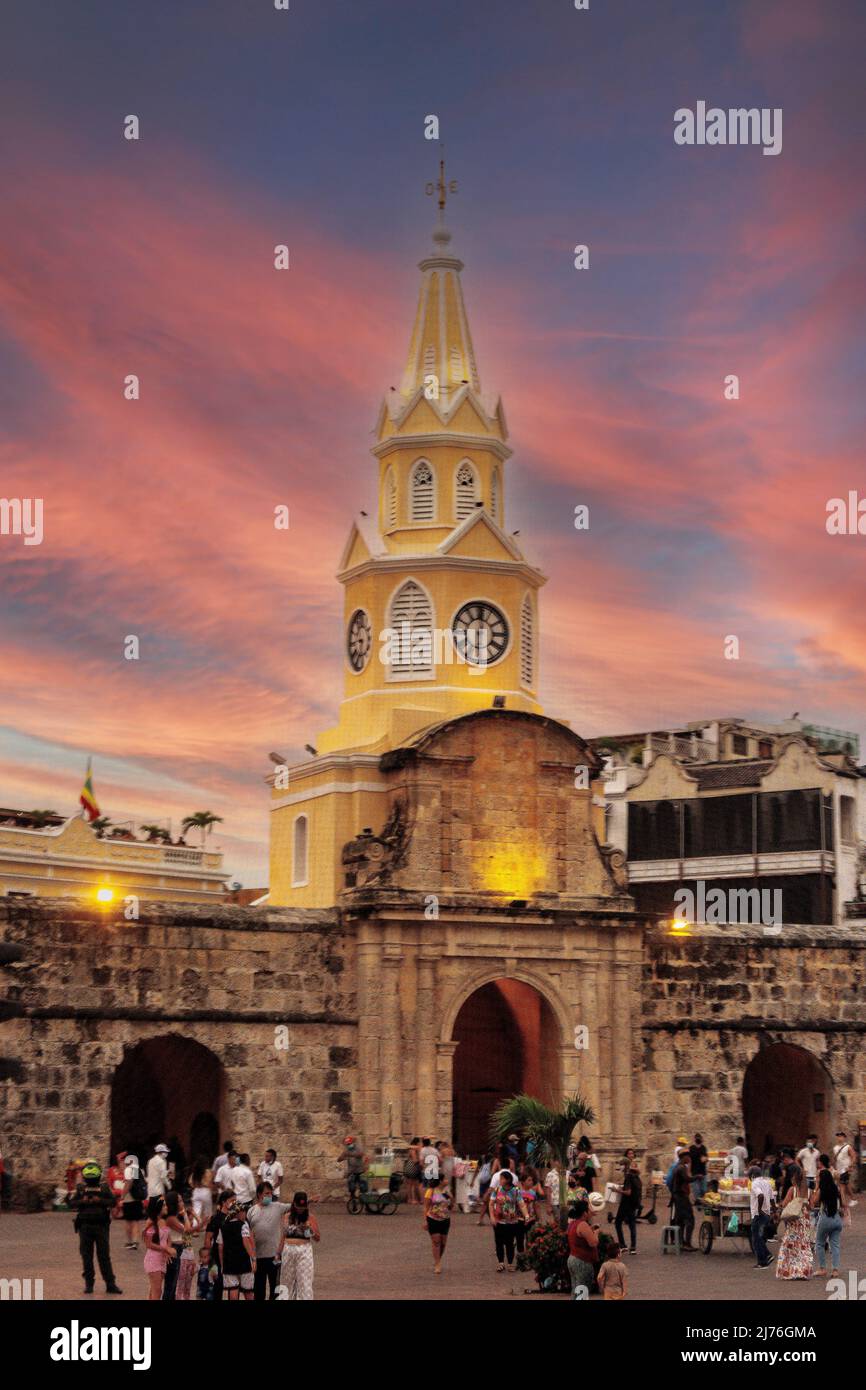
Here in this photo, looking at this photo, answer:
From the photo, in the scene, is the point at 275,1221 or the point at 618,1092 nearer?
the point at 275,1221

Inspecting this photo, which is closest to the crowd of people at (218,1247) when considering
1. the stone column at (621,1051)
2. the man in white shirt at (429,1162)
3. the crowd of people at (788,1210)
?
the crowd of people at (788,1210)

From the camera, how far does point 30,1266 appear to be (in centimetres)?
2858

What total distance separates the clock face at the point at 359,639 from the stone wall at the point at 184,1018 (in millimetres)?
8855

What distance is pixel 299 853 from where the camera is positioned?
47750 millimetres

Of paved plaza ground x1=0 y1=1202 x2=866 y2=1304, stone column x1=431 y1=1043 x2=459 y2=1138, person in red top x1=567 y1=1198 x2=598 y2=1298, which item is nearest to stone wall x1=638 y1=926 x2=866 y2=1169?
stone column x1=431 y1=1043 x2=459 y2=1138

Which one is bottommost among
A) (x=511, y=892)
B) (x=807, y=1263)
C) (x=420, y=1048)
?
(x=807, y=1263)

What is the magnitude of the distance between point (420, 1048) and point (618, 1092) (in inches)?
186

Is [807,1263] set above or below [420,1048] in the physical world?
below

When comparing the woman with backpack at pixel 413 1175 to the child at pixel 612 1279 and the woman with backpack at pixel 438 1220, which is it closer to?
the woman with backpack at pixel 438 1220

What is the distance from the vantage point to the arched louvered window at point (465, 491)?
163 feet
